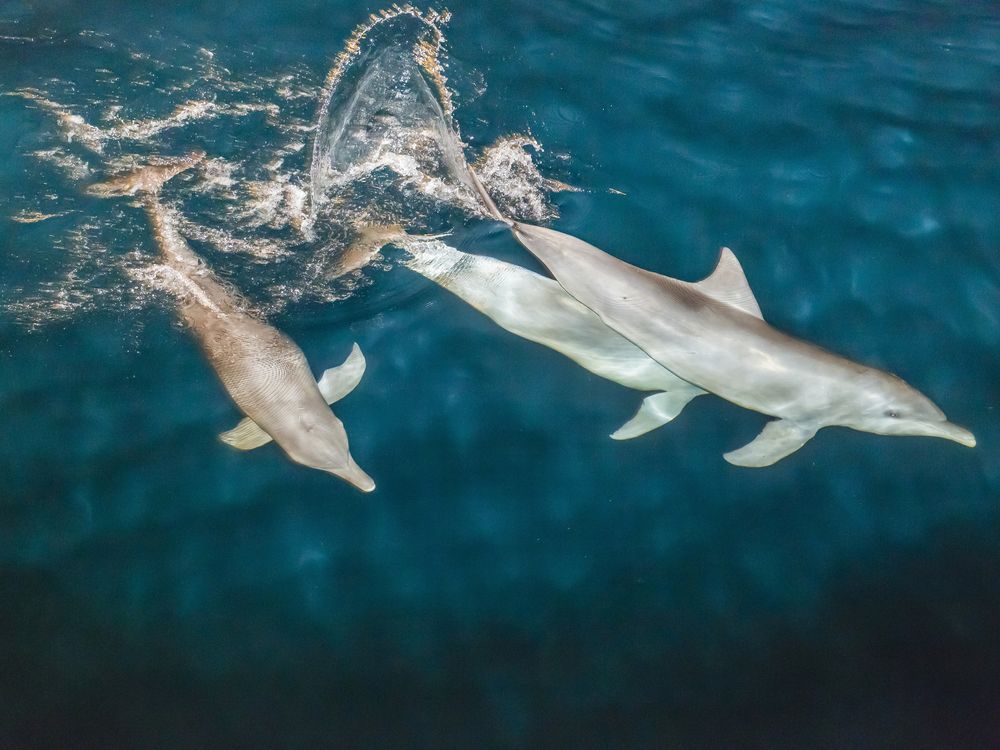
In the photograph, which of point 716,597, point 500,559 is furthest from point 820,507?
point 500,559

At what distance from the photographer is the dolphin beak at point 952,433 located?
6.82 meters

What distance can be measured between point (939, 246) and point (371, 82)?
22.8ft

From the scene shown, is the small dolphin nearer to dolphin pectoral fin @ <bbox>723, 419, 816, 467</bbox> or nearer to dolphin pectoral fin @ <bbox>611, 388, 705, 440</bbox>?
dolphin pectoral fin @ <bbox>611, 388, 705, 440</bbox>

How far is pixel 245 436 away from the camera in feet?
23.1

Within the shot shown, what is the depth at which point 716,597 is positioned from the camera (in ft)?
21.3

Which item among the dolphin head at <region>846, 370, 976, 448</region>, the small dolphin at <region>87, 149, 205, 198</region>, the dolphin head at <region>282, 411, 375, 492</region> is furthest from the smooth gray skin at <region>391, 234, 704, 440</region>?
the small dolphin at <region>87, 149, 205, 198</region>

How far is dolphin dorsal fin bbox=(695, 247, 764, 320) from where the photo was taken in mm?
7148

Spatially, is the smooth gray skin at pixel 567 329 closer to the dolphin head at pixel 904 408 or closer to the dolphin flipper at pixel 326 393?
the dolphin flipper at pixel 326 393

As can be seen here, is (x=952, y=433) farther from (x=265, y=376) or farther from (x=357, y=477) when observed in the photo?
(x=265, y=376)

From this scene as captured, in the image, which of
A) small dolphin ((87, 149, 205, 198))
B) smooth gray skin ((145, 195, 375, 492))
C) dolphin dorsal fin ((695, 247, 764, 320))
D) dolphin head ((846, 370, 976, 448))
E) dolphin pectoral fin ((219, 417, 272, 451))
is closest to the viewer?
smooth gray skin ((145, 195, 375, 492))

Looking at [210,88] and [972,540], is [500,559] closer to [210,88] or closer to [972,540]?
[972,540]

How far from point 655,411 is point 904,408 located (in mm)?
2260

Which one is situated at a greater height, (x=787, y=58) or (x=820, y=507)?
(x=787, y=58)

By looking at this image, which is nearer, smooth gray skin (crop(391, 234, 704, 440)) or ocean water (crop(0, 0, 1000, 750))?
ocean water (crop(0, 0, 1000, 750))
